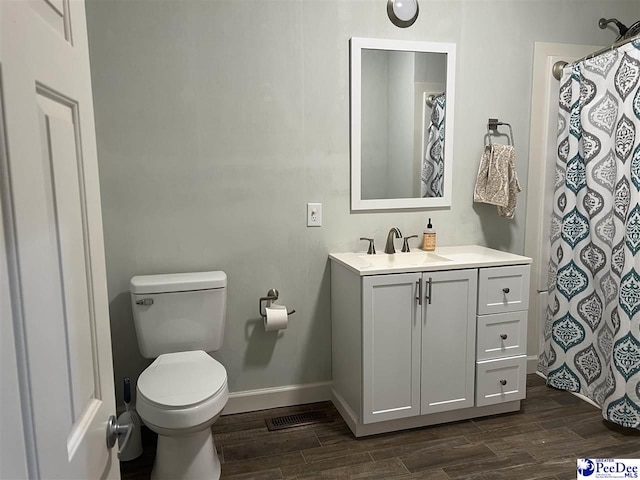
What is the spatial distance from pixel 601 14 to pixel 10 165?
3.53 metres

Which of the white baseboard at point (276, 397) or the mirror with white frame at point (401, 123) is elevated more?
the mirror with white frame at point (401, 123)

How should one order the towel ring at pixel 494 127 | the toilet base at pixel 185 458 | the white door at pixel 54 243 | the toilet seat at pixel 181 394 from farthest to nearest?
1. the towel ring at pixel 494 127
2. the toilet base at pixel 185 458
3. the toilet seat at pixel 181 394
4. the white door at pixel 54 243

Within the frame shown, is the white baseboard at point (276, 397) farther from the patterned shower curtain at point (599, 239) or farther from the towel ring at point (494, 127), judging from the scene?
the towel ring at point (494, 127)

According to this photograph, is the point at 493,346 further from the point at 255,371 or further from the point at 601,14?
the point at 601,14

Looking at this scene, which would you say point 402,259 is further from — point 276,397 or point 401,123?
point 276,397

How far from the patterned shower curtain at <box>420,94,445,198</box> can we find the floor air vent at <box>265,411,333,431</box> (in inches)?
54.4

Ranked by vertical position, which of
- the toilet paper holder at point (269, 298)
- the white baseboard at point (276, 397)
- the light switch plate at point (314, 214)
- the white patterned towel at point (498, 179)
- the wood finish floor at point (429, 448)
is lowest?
the wood finish floor at point (429, 448)

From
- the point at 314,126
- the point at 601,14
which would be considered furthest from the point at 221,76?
the point at 601,14

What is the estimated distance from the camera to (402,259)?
2736 millimetres

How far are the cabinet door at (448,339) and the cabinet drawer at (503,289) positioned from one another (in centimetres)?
5

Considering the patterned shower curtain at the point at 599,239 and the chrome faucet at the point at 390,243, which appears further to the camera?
the chrome faucet at the point at 390,243

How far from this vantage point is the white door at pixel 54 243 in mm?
583

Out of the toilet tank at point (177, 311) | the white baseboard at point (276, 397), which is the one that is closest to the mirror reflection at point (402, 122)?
the toilet tank at point (177, 311)

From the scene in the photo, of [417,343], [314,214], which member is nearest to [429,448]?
[417,343]
